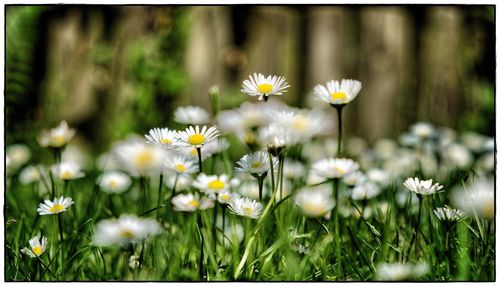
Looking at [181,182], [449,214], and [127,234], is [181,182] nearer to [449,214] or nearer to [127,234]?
[127,234]

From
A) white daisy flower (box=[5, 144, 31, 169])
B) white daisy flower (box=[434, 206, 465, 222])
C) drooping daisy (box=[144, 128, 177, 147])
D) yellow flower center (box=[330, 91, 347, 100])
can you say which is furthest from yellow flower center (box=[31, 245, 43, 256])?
white daisy flower (box=[5, 144, 31, 169])

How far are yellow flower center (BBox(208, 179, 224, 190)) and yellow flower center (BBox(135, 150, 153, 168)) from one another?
158mm

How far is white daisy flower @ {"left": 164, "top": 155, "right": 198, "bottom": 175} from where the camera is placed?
1312 mm

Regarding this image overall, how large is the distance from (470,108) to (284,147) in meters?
1.95

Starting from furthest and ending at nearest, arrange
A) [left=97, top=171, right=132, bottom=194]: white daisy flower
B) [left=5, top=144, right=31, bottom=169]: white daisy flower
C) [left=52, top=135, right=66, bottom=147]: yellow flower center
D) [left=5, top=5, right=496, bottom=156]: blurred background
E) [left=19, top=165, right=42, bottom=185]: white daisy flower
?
1. [left=5, top=5, right=496, bottom=156]: blurred background
2. [left=5, top=144, right=31, bottom=169]: white daisy flower
3. [left=19, top=165, right=42, bottom=185]: white daisy flower
4. [left=97, top=171, right=132, bottom=194]: white daisy flower
5. [left=52, top=135, right=66, bottom=147]: yellow flower center

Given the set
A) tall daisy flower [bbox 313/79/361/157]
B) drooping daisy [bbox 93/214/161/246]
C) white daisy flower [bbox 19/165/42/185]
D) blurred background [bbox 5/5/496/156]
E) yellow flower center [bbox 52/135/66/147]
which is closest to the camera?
drooping daisy [bbox 93/214/161/246]

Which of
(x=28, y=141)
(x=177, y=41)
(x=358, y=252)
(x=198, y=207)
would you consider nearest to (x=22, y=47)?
(x=28, y=141)

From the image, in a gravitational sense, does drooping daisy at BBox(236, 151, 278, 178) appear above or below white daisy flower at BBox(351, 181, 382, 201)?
above

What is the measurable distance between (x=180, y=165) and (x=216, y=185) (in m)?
0.16

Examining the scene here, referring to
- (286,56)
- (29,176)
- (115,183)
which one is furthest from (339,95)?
(286,56)

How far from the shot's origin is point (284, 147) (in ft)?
3.87

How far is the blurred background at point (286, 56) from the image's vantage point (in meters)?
3.05

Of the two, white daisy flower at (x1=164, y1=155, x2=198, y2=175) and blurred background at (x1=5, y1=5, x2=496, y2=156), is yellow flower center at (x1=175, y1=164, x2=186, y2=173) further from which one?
blurred background at (x1=5, y1=5, x2=496, y2=156)

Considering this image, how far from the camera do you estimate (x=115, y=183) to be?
70.6 inches
